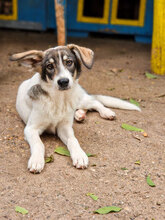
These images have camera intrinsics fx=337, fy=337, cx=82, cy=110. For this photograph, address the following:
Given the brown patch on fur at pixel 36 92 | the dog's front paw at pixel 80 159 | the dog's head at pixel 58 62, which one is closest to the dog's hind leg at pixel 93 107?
the brown patch on fur at pixel 36 92

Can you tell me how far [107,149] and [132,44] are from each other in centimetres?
498

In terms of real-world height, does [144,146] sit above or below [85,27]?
below

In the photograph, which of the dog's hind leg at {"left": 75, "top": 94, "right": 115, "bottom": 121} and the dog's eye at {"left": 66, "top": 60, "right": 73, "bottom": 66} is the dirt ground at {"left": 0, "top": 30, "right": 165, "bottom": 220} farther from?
the dog's eye at {"left": 66, "top": 60, "right": 73, "bottom": 66}

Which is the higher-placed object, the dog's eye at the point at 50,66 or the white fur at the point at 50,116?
the dog's eye at the point at 50,66

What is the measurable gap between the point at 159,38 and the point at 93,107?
208 centimetres

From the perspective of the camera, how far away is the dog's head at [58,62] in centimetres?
341

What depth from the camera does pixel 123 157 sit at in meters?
3.53

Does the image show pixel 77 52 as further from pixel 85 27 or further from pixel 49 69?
pixel 85 27

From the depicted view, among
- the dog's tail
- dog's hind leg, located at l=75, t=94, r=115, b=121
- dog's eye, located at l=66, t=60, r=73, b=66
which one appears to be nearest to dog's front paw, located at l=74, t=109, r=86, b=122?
dog's hind leg, located at l=75, t=94, r=115, b=121

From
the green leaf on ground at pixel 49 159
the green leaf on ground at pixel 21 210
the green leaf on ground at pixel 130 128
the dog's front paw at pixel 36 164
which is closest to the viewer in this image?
the green leaf on ground at pixel 21 210

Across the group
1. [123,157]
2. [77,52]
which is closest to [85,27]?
[77,52]

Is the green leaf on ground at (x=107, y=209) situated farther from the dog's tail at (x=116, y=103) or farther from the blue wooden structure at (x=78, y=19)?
the blue wooden structure at (x=78, y=19)

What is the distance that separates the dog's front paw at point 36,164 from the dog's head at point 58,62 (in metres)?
0.74

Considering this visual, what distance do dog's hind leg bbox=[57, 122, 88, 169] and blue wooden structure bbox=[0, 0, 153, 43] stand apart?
4.89 meters
